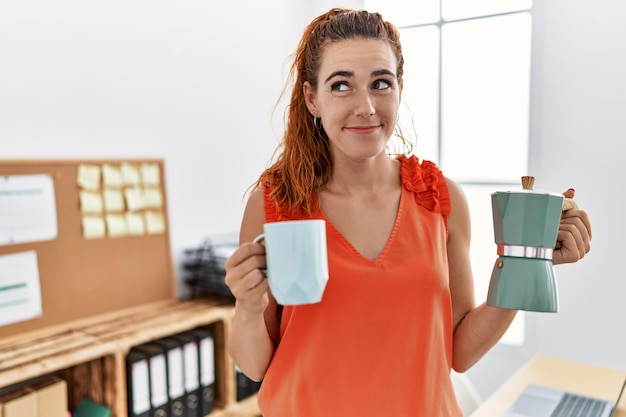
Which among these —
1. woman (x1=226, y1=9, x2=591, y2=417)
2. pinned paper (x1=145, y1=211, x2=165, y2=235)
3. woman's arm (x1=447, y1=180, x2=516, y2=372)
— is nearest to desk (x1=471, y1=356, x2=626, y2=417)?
woman's arm (x1=447, y1=180, x2=516, y2=372)

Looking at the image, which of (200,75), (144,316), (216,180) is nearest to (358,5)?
(200,75)

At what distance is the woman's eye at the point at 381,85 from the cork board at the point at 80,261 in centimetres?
140

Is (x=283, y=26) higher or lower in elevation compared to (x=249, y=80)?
higher

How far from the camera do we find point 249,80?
8.68ft

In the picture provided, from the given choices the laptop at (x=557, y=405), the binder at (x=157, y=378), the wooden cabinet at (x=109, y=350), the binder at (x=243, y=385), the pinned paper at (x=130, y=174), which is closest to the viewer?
the laptop at (x=557, y=405)

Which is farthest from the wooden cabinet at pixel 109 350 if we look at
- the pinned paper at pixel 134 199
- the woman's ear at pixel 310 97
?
the woman's ear at pixel 310 97

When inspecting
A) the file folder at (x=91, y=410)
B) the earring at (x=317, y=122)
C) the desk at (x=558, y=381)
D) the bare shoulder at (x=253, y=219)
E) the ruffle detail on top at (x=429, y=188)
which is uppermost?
the earring at (x=317, y=122)

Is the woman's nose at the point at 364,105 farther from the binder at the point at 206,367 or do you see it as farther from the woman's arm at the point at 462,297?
the binder at the point at 206,367

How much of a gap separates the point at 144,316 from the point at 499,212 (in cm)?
158

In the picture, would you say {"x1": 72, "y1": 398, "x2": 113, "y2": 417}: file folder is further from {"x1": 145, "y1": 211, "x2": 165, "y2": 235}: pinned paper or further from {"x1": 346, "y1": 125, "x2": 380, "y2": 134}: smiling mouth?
{"x1": 346, "y1": 125, "x2": 380, "y2": 134}: smiling mouth

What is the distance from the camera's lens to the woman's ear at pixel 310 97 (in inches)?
40.8

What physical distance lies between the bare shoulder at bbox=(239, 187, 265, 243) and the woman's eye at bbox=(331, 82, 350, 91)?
238 millimetres

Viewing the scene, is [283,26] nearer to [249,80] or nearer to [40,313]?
[249,80]

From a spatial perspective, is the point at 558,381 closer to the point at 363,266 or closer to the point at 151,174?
the point at 363,266
